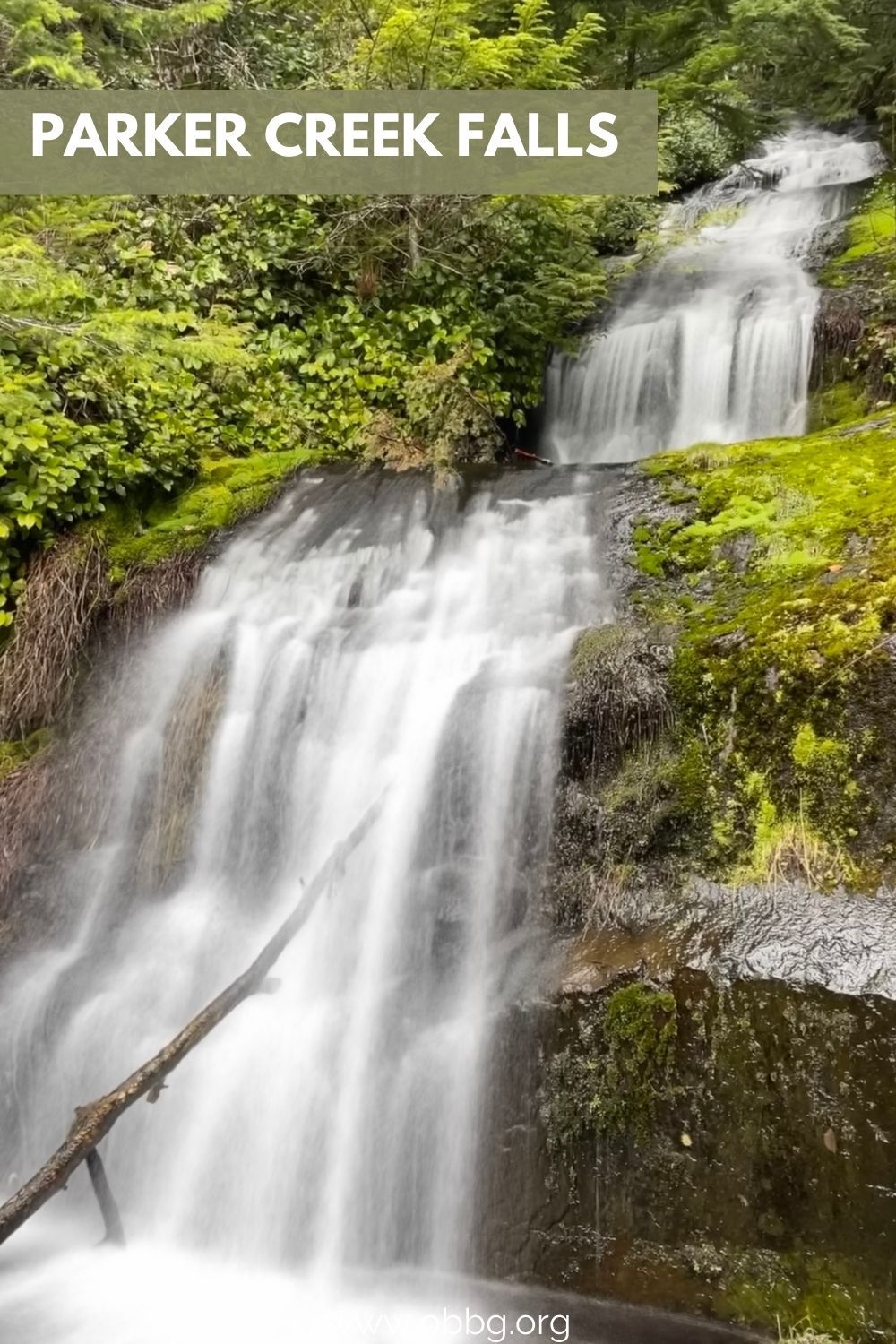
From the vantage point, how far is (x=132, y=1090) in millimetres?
3650

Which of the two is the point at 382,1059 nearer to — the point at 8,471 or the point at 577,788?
the point at 577,788

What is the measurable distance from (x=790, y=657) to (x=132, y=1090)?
3401 mm

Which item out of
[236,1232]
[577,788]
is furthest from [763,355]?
[236,1232]

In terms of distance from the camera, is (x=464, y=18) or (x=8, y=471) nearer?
(x=8, y=471)

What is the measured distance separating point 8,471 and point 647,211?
9.12m

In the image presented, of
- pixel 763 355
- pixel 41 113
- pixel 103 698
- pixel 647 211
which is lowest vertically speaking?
pixel 103 698

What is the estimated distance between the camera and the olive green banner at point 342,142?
8.27 m

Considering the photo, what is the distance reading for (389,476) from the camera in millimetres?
7688

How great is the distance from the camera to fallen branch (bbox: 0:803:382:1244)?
335 cm

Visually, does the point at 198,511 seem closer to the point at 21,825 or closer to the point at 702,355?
the point at 21,825

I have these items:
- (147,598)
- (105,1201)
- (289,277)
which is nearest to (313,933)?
(105,1201)

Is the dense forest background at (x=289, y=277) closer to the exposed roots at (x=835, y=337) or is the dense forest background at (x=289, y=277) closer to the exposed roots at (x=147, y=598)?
the exposed roots at (x=147, y=598)

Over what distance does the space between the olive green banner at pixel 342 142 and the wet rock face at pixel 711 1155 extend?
7.53 meters

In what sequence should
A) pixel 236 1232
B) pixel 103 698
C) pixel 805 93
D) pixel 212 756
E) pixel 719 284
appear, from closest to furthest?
pixel 236 1232 < pixel 212 756 < pixel 103 698 < pixel 719 284 < pixel 805 93
